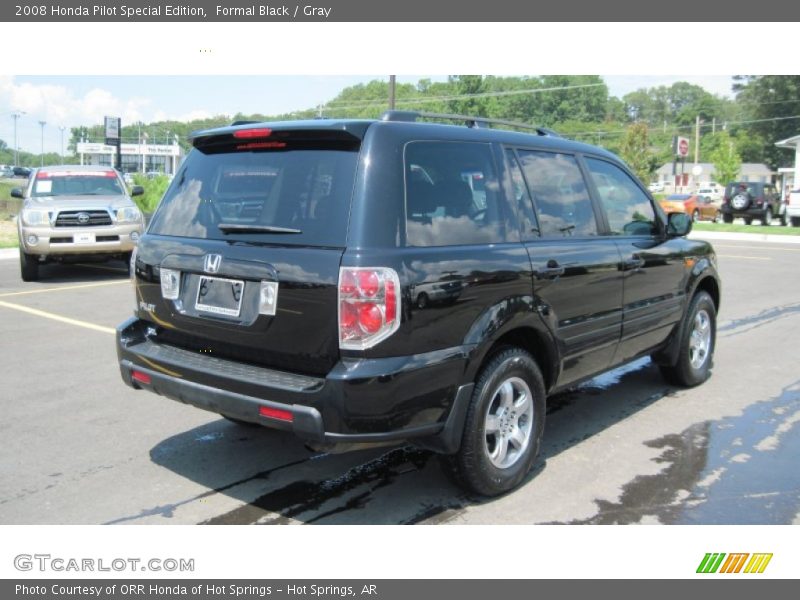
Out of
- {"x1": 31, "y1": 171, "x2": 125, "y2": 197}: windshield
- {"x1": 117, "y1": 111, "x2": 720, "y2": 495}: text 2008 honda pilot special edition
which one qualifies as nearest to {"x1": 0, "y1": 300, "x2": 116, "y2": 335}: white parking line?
{"x1": 31, "y1": 171, "x2": 125, "y2": 197}: windshield

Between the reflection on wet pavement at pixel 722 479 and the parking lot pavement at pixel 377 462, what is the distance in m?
0.01

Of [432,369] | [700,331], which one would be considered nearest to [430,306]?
[432,369]

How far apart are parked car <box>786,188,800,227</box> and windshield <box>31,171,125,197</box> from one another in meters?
28.7

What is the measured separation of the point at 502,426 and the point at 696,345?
3.01 metres

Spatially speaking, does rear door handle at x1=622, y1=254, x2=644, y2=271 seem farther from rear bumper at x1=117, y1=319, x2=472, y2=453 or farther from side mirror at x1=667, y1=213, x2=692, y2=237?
rear bumper at x1=117, y1=319, x2=472, y2=453

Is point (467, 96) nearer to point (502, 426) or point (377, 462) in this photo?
point (377, 462)

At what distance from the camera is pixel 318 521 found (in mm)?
3588

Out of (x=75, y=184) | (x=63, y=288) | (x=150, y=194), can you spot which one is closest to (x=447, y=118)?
(x=63, y=288)

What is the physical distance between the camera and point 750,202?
3222 centimetres

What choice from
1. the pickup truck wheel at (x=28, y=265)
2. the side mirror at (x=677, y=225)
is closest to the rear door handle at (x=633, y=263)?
the side mirror at (x=677, y=225)

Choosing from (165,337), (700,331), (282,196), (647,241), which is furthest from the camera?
(700,331)

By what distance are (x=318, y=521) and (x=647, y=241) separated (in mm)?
3182

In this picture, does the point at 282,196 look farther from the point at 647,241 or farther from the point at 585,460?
the point at 647,241

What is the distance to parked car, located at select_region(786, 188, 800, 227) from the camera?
31006mm
